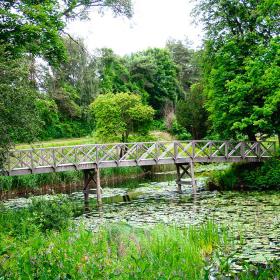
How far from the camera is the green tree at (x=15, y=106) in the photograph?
10.1 m

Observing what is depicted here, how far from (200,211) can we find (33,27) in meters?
8.09

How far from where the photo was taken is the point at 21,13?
44.9 ft

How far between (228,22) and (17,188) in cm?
1396

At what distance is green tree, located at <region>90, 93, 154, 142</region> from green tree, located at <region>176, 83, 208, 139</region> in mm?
7507

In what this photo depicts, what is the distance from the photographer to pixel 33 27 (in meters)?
12.8

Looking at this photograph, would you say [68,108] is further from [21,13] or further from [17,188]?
[21,13]

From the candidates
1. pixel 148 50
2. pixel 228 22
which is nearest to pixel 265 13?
pixel 228 22

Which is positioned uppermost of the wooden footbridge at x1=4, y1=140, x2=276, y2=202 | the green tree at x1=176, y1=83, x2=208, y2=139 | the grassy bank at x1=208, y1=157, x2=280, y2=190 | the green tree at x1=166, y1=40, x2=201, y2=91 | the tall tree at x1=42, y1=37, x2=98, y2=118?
the green tree at x1=166, y1=40, x2=201, y2=91

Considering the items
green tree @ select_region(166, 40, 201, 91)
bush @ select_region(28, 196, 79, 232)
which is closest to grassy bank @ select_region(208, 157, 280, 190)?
bush @ select_region(28, 196, 79, 232)

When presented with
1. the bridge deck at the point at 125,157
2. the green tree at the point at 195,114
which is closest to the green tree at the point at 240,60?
the bridge deck at the point at 125,157

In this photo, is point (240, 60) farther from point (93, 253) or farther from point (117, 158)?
point (93, 253)

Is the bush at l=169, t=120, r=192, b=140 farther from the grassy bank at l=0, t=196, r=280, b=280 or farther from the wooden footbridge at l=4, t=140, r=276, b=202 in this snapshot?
the grassy bank at l=0, t=196, r=280, b=280

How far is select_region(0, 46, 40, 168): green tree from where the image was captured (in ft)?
33.2

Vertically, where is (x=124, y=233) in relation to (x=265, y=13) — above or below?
below
